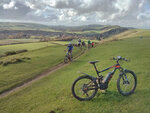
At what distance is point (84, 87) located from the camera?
8.01m

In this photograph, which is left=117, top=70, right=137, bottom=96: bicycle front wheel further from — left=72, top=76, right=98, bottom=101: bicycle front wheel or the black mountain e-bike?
left=72, top=76, right=98, bottom=101: bicycle front wheel

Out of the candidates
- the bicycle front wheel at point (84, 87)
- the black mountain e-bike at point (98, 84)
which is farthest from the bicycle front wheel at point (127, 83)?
the bicycle front wheel at point (84, 87)

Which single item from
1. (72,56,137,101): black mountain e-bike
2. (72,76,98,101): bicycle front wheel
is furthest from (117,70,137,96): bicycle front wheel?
(72,76,98,101): bicycle front wheel

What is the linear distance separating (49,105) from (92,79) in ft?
12.3

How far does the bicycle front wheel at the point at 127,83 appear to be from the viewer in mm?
8195

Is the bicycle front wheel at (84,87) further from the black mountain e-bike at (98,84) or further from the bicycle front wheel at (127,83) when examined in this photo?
the bicycle front wheel at (127,83)

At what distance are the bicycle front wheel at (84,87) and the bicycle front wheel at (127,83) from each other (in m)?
1.94

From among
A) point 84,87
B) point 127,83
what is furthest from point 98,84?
point 127,83

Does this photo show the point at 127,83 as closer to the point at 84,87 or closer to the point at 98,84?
the point at 98,84

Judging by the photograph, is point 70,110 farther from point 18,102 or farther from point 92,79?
point 18,102

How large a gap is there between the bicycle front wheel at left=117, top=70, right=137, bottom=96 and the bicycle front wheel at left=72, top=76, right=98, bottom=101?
6.37ft

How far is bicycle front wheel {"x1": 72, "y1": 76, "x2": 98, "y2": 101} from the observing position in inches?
308

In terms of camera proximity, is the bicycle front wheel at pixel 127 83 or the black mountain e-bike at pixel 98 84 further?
the bicycle front wheel at pixel 127 83

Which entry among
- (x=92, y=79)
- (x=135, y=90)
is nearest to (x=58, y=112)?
(x=92, y=79)
